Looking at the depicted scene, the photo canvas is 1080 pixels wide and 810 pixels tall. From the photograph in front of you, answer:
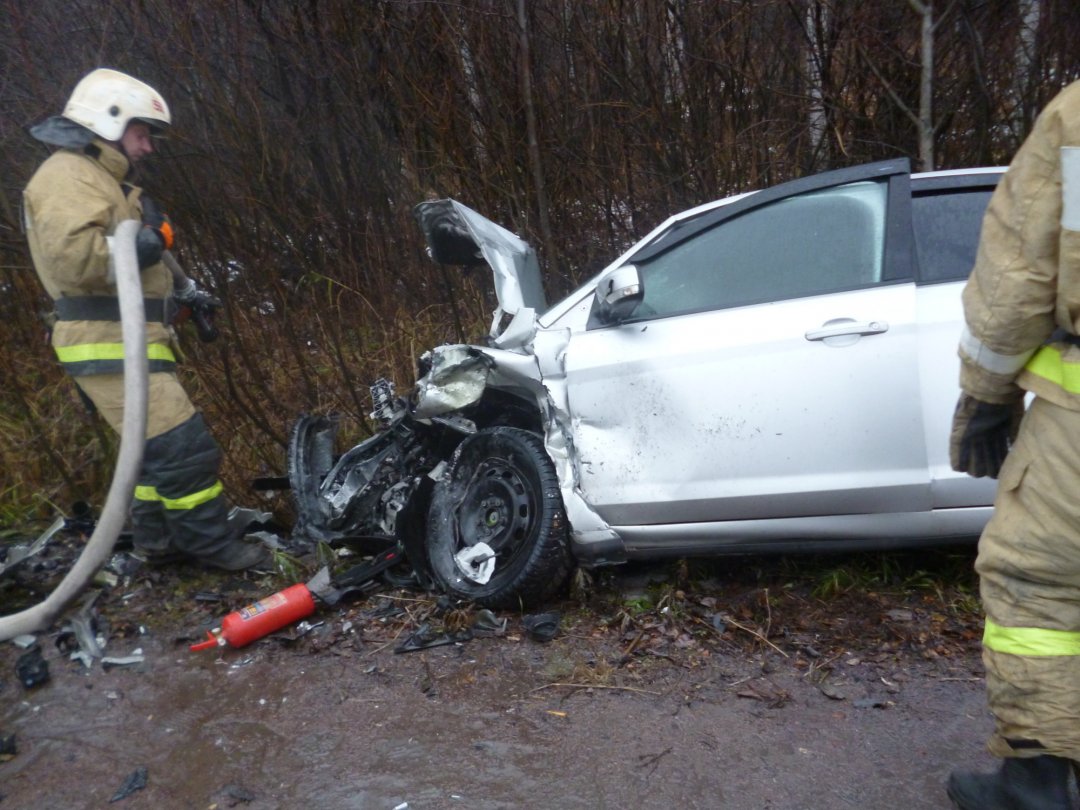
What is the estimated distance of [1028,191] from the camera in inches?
73.6

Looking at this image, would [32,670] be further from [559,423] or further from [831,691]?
[831,691]

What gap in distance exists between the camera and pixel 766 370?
3268mm

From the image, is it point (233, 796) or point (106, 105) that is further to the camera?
point (106, 105)

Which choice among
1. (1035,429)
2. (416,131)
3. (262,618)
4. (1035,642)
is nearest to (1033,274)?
(1035,429)

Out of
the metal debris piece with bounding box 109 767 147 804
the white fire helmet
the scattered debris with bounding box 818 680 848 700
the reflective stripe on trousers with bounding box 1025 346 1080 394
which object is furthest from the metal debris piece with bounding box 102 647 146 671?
the reflective stripe on trousers with bounding box 1025 346 1080 394

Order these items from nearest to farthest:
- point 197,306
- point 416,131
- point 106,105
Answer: point 106,105 → point 197,306 → point 416,131

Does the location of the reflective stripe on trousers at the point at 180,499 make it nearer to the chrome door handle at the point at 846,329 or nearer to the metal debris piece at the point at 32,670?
the metal debris piece at the point at 32,670

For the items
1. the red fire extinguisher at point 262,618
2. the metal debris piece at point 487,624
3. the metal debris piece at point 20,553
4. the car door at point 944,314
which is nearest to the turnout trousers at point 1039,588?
the car door at point 944,314

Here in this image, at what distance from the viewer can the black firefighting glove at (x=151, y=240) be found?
3846mm

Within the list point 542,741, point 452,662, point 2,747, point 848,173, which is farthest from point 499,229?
point 2,747

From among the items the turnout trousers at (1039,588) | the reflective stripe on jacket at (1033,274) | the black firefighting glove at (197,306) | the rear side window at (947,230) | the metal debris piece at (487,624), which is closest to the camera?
the reflective stripe on jacket at (1033,274)

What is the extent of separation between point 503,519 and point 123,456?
1476 millimetres

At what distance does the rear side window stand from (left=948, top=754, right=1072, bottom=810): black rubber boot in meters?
1.67

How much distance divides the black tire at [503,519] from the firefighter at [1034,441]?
180 cm
